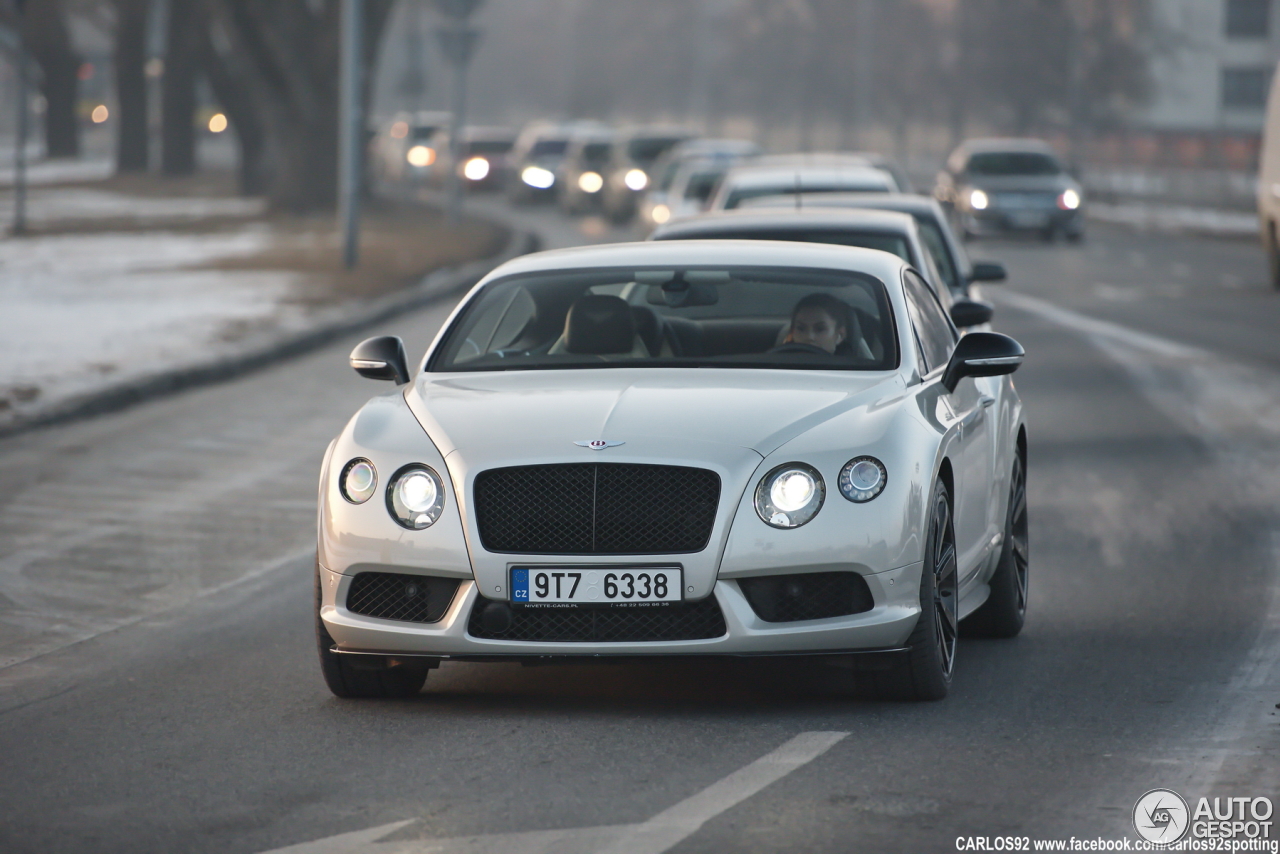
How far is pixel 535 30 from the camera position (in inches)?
6088

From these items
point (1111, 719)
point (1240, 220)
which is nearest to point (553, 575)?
point (1111, 719)

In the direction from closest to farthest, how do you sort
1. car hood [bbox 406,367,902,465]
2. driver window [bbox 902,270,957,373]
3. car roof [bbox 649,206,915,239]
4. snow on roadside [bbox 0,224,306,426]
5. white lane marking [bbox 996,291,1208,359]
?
car hood [bbox 406,367,902,465], driver window [bbox 902,270,957,373], car roof [bbox 649,206,915,239], snow on roadside [bbox 0,224,306,426], white lane marking [bbox 996,291,1208,359]

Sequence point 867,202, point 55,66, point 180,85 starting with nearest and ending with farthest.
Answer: point 867,202
point 180,85
point 55,66

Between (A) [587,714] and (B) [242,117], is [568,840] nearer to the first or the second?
(A) [587,714]

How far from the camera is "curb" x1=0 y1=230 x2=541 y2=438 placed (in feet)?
45.8

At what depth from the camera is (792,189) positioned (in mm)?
16047

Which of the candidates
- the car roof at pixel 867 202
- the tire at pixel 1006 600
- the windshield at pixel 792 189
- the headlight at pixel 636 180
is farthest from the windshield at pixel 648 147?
the tire at pixel 1006 600

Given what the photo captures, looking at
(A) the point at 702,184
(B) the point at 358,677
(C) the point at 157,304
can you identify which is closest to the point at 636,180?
(A) the point at 702,184

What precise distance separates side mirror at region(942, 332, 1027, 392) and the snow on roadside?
771 cm

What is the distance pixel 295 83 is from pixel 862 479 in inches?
1229

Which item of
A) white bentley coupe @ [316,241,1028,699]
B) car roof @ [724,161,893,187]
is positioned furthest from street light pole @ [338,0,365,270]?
white bentley coupe @ [316,241,1028,699]

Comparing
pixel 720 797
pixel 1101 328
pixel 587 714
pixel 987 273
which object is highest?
pixel 987 273

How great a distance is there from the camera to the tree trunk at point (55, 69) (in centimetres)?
6200

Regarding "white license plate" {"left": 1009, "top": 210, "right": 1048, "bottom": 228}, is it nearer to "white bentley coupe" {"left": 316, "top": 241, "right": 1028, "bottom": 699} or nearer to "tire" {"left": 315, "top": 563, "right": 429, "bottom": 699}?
"white bentley coupe" {"left": 316, "top": 241, "right": 1028, "bottom": 699}
